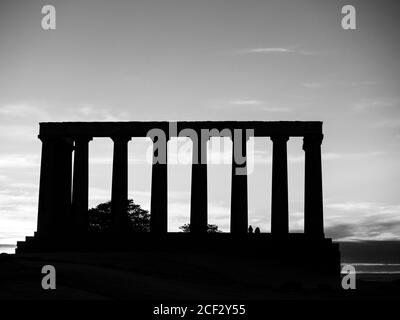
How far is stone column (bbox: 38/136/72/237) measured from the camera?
5079 inches

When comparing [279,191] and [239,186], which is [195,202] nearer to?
[239,186]

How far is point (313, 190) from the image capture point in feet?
413

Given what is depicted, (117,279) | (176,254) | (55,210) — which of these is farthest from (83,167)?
(117,279)

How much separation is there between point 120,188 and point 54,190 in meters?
10.9

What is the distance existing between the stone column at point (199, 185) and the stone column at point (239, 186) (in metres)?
4.54

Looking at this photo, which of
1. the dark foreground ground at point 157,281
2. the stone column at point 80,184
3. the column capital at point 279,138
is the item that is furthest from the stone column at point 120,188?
the column capital at point 279,138

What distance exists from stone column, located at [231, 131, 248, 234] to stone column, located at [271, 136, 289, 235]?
478 centimetres

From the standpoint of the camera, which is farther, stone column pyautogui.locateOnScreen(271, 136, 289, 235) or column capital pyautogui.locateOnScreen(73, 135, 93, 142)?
column capital pyautogui.locateOnScreen(73, 135, 93, 142)

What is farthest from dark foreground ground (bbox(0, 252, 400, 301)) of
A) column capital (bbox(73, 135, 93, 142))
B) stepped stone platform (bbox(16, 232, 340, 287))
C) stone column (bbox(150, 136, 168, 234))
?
column capital (bbox(73, 135, 93, 142))

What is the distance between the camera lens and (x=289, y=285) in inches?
3750

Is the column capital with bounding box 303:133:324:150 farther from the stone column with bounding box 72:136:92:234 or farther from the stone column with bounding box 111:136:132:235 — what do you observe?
the stone column with bounding box 72:136:92:234
